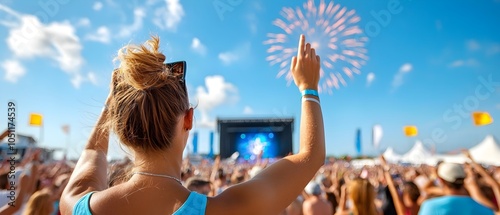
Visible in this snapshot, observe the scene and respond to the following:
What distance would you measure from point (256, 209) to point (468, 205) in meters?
2.81

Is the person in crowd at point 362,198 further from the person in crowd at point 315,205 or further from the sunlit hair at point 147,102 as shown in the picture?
the sunlit hair at point 147,102

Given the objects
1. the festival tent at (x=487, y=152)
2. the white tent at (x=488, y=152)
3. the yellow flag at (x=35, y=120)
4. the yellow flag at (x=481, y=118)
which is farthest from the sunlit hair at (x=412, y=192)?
the white tent at (x=488, y=152)

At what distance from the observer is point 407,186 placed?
4.77 m

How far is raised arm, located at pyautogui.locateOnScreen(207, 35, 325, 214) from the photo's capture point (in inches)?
40.3

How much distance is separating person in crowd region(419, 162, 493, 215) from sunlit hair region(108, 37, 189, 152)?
2782 mm

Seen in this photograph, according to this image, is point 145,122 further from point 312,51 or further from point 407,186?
point 407,186

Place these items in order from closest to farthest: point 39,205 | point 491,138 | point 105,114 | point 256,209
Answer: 1. point 256,209
2. point 105,114
3. point 39,205
4. point 491,138

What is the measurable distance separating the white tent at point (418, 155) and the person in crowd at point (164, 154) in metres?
27.1

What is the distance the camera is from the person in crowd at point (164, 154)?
1.05 m

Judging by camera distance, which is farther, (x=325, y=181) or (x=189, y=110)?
(x=325, y=181)

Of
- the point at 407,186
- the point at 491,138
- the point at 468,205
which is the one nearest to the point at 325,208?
the point at 407,186

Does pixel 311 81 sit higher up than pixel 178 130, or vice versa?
pixel 311 81

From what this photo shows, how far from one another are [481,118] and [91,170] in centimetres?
1115

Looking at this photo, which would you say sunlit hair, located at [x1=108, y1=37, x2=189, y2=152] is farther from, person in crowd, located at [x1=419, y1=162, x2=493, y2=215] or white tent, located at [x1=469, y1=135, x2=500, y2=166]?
white tent, located at [x1=469, y1=135, x2=500, y2=166]
